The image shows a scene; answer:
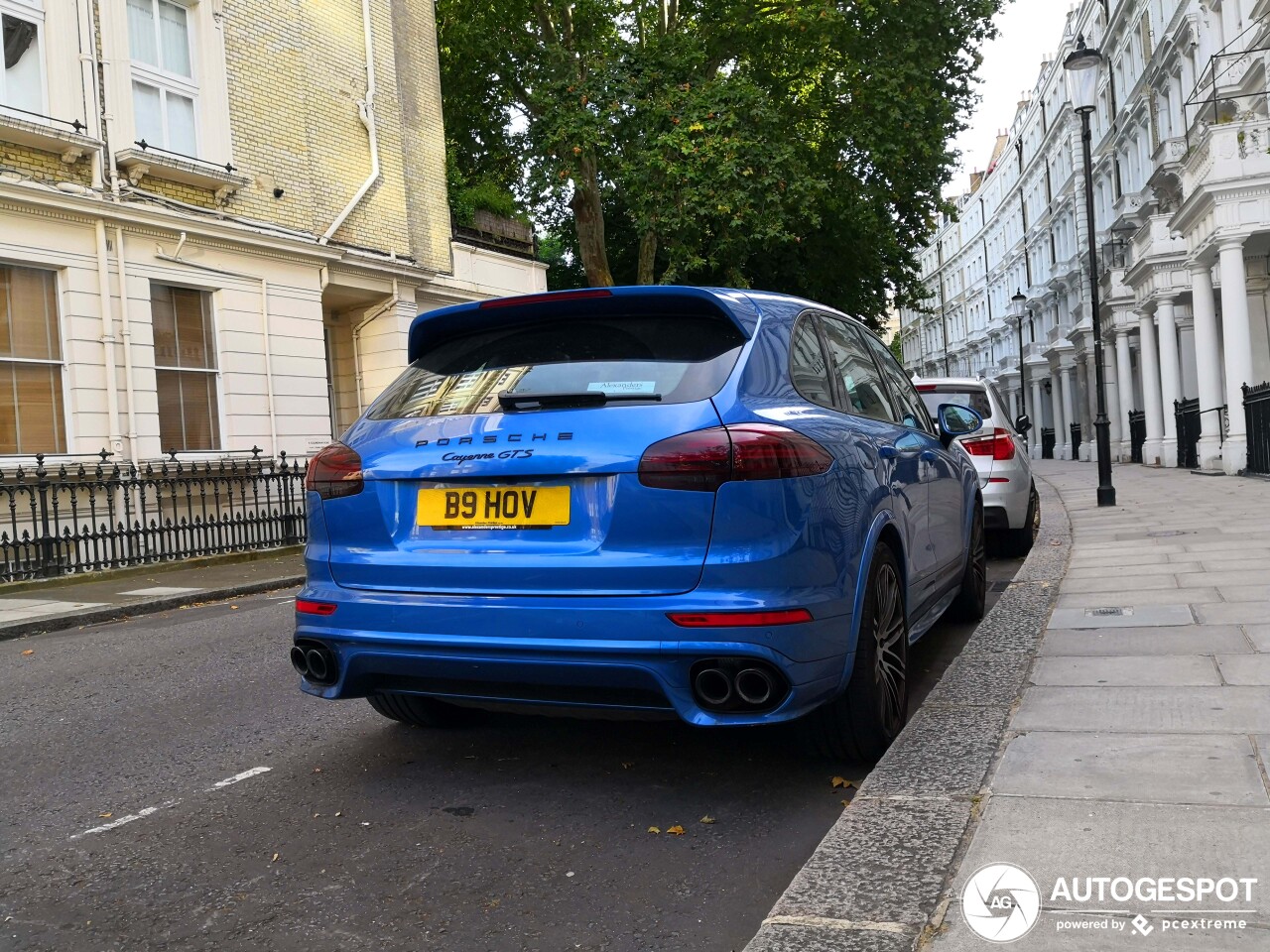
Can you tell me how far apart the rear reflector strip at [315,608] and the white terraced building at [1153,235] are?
17.7 m

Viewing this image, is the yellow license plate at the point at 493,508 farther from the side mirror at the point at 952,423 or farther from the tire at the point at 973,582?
the tire at the point at 973,582

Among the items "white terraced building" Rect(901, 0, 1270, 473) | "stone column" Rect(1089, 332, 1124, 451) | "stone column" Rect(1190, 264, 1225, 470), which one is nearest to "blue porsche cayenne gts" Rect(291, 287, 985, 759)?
"white terraced building" Rect(901, 0, 1270, 473)

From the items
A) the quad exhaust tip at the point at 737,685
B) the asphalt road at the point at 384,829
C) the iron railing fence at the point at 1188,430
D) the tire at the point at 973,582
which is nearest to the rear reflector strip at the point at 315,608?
the asphalt road at the point at 384,829

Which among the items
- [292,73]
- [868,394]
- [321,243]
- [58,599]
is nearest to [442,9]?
[292,73]

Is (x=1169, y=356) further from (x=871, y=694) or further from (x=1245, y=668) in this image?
(x=871, y=694)

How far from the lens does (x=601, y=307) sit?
12.9 feet

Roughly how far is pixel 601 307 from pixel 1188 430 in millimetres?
24079

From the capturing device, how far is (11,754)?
4.88 m

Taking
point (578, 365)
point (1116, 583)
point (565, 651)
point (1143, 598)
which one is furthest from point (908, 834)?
point (1116, 583)

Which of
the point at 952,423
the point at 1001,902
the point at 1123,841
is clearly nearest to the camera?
the point at 1001,902

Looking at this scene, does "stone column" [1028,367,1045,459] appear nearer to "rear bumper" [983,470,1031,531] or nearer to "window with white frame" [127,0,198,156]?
"window with white frame" [127,0,198,156]

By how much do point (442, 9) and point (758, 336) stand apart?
1018 inches

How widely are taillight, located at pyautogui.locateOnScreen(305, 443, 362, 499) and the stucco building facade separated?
37.8ft

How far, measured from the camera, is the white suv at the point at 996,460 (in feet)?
32.0
